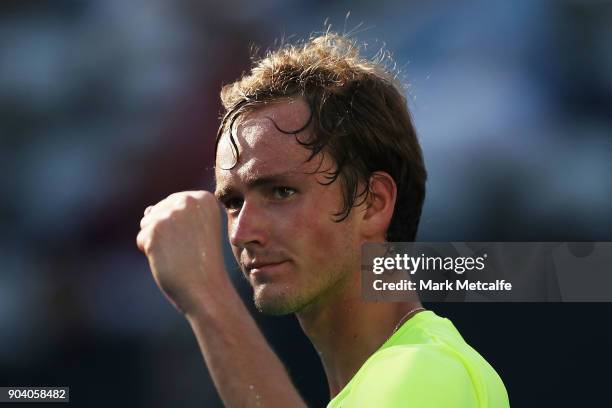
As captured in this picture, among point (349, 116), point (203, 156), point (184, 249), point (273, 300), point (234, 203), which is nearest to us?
point (184, 249)

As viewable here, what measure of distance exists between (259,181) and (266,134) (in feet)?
0.53

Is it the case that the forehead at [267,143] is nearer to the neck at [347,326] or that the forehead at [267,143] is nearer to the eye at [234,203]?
the eye at [234,203]

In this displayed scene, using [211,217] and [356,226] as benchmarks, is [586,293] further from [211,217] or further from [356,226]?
[211,217]

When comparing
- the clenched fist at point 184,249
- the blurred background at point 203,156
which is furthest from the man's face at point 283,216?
the blurred background at point 203,156

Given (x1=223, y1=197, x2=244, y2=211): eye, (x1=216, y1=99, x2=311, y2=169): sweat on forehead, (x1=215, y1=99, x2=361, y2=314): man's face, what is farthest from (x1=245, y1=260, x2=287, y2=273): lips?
(x1=216, y1=99, x2=311, y2=169): sweat on forehead

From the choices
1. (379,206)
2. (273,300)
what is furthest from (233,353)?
(379,206)

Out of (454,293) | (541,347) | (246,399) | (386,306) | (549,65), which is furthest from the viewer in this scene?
(549,65)

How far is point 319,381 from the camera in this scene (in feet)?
17.6

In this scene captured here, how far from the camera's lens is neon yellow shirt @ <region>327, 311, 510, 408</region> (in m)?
1.96

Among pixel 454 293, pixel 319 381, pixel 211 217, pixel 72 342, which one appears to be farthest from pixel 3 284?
pixel 211 217

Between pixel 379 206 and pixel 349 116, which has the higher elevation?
pixel 349 116

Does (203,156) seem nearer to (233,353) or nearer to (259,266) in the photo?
(259,266)

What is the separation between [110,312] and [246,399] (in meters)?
4.04

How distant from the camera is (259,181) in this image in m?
2.52
